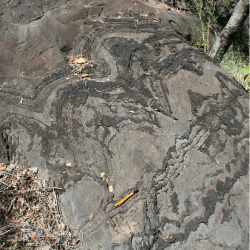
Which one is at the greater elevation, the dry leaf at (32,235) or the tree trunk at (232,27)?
the tree trunk at (232,27)

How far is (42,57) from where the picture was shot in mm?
2281

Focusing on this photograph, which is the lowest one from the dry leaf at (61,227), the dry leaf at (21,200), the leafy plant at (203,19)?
the dry leaf at (21,200)

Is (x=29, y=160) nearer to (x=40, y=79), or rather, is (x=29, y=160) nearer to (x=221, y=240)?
(x=40, y=79)

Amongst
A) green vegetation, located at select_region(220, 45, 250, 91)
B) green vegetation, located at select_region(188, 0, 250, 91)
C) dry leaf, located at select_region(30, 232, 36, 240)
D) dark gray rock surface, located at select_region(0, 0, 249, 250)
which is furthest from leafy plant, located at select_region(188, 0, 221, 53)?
dry leaf, located at select_region(30, 232, 36, 240)

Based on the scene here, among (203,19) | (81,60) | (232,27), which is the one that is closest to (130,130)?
(81,60)

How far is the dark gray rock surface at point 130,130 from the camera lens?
170 centimetres

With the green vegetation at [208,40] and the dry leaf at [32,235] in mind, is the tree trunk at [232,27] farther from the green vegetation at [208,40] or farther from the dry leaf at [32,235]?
the dry leaf at [32,235]

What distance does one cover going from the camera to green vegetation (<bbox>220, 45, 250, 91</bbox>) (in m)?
3.14

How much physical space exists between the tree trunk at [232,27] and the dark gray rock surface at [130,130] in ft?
3.94

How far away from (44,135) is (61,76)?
53 cm

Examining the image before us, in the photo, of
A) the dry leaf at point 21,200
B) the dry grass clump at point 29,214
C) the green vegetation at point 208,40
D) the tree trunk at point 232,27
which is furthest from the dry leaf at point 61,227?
the tree trunk at point 232,27

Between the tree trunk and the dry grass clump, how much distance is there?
2.61 meters

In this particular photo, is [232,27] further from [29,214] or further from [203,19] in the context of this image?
[29,214]

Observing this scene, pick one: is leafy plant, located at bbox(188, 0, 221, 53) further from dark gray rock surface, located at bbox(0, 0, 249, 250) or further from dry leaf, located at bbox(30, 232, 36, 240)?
dry leaf, located at bbox(30, 232, 36, 240)
